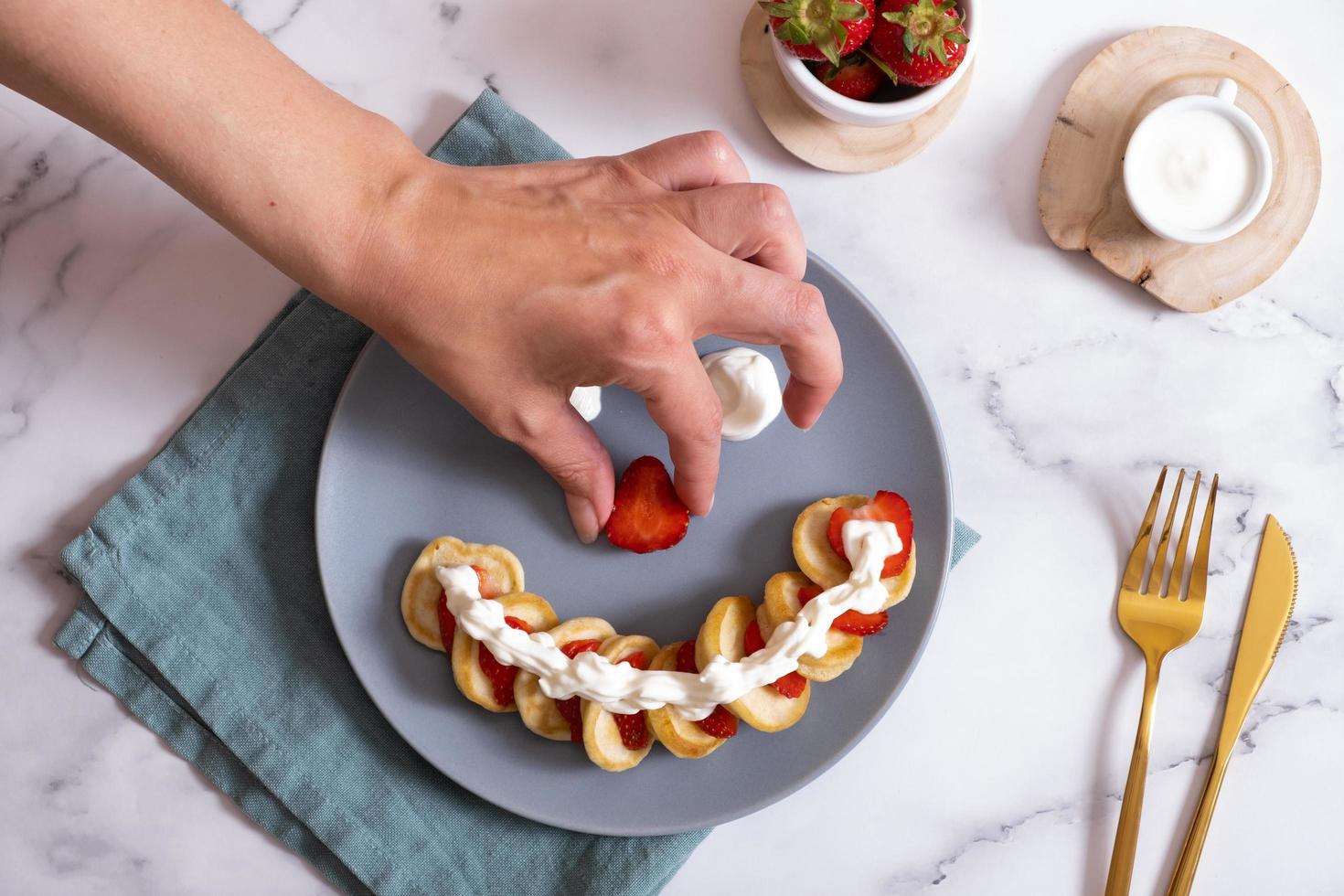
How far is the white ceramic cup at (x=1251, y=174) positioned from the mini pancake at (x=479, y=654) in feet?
3.15

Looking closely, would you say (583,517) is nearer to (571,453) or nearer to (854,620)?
(571,453)

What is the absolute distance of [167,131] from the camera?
3.32ft

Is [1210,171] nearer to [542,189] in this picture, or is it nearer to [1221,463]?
[1221,463]

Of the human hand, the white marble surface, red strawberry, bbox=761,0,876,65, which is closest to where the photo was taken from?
the human hand

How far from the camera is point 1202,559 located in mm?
1411

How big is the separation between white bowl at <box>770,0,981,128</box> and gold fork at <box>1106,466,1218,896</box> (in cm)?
61

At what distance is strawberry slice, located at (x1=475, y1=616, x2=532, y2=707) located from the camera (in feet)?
4.20

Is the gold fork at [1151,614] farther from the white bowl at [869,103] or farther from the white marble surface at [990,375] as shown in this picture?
the white bowl at [869,103]

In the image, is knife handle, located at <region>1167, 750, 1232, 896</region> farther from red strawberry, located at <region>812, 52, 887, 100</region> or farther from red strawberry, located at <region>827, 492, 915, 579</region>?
red strawberry, located at <region>812, 52, 887, 100</region>

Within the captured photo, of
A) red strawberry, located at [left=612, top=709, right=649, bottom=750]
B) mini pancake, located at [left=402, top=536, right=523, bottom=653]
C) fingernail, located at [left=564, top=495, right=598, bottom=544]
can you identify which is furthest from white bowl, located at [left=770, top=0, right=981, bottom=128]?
red strawberry, located at [left=612, top=709, right=649, bottom=750]

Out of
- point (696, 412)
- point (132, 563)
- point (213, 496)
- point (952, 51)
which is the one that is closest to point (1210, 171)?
point (952, 51)

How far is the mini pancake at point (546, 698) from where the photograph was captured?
128 cm

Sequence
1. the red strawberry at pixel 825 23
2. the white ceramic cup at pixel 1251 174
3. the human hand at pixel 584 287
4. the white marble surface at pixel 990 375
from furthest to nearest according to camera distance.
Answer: the white marble surface at pixel 990 375 < the white ceramic cup at pixel 1251 174 < the red strawberry at pixel 825 23 < the human hand at pixel 584 287

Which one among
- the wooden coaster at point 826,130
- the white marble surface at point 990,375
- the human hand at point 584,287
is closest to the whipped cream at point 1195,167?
the white marble surface at point 990,375
